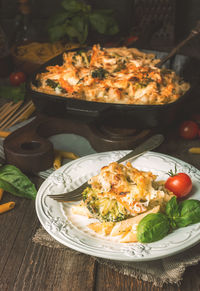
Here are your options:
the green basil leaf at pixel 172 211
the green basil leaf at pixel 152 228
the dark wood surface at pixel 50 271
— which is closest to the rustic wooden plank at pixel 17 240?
the dark wood surface at pixel 50 271

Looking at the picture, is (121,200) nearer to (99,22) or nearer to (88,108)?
(88,108)

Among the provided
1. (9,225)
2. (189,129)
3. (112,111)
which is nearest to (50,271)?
(9,225)

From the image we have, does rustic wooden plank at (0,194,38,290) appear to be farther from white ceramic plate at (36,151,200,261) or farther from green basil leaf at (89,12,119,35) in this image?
green basil leaf at (89,12,119,35)

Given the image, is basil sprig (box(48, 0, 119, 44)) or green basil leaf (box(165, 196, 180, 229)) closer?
green basil leaf (box(165, 196, 180, 229))

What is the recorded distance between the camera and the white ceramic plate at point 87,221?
63.1 inches

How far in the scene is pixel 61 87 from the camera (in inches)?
110

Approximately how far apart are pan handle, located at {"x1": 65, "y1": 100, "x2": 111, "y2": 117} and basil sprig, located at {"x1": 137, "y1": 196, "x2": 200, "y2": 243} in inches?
32.8

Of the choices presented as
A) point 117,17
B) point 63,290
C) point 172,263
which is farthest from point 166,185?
point 117,17

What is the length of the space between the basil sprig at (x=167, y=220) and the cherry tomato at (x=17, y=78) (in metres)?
2.52

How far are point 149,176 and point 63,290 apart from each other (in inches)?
26.9

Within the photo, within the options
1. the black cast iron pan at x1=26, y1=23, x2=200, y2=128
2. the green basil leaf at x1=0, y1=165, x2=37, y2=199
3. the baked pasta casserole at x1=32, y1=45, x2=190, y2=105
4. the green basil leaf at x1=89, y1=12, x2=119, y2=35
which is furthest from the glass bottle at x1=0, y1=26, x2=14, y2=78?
the green basil leaf at x1=0, y1=165, x2=37, y2=199

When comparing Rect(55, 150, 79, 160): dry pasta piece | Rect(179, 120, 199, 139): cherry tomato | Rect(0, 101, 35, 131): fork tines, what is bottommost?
Rect(0, 101, 35, 131): fork tines

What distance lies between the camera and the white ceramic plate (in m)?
1.60

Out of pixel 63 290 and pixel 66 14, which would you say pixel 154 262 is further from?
pixel 66 14
